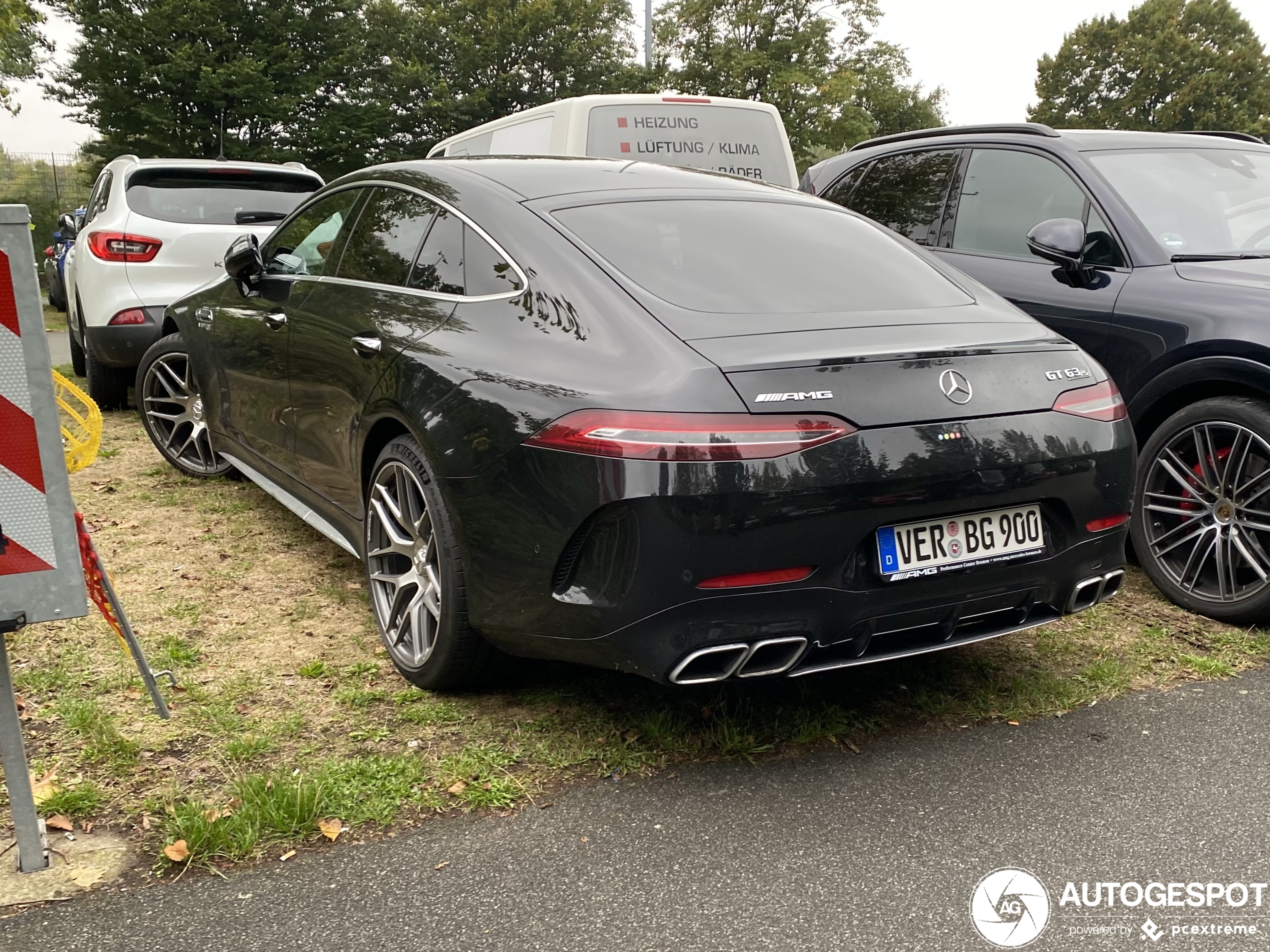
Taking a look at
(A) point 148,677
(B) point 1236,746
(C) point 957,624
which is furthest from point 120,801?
(B) point 1236,746

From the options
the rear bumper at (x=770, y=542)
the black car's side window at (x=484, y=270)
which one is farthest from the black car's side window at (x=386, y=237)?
the rear bumper at (x=770, y=542)

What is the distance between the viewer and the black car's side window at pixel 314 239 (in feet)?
14.3

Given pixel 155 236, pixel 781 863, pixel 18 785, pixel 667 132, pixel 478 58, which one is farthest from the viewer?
pixel 478 58

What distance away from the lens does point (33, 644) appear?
3736 millimetres

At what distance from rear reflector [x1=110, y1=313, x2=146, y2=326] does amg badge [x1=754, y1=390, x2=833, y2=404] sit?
5.57 meters

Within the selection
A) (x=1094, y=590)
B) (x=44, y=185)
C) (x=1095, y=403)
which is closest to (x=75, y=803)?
(x=1094, y=590)

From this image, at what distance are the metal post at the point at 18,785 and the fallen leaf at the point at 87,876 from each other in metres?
0.08

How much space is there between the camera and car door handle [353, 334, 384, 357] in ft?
11.7

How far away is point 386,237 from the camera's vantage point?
13.0 ft

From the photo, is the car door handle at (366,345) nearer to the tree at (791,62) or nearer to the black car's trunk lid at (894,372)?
the black car's trunk lid at (894,372)

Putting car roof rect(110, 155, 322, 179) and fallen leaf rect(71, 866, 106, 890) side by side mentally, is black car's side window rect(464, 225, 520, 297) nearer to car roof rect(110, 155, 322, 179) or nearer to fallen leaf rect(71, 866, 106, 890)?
fallen leaf rect(71, 866, 106, 890)

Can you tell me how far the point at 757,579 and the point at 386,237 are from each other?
205 centimetres

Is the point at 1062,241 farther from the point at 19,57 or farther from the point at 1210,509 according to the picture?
the point at 19,57

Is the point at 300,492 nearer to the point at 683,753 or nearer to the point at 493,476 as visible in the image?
the point at 493,476
